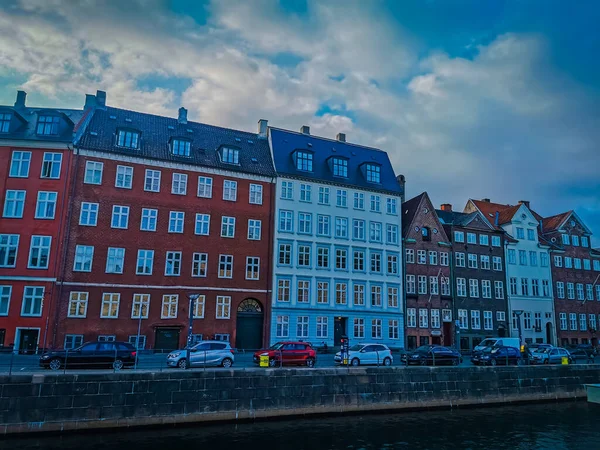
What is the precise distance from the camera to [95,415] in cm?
2062

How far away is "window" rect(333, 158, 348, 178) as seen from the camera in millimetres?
50594

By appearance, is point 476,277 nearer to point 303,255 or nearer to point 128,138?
point 303,255

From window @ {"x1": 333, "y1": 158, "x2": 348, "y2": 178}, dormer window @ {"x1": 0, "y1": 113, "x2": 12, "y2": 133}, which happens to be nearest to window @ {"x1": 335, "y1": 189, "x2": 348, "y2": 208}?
window @ {"x1": 333, "y1": 158, "x2": 348, "y2": 178}

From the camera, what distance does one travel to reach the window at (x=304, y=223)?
46656 mm

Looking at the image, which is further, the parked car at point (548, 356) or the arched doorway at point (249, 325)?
the arched doorway at point (249, 325)

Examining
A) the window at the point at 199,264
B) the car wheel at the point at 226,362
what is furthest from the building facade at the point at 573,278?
the car wheel at the point at 226,362

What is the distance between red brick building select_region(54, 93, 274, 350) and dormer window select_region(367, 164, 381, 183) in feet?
39.7

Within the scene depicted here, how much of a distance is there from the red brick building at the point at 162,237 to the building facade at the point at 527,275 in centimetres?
3226

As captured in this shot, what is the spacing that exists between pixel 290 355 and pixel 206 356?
5.59 meters

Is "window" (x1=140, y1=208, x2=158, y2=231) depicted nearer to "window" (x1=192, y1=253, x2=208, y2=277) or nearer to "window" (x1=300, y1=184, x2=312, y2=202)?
"window" (x1=192, y1=253, x2=208, y2=277)

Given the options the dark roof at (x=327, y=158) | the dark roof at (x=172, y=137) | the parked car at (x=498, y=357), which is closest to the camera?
the parked car at (x=498, y=357)

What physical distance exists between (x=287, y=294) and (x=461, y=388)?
63.4ft

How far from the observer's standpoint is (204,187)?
4344 centimetres

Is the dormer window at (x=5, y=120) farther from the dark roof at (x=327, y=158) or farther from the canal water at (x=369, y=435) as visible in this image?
the canal water at (x=369, y=435)
